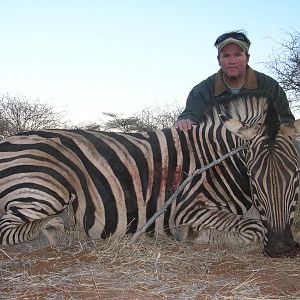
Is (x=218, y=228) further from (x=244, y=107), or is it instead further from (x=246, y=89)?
(x=246, y=89)

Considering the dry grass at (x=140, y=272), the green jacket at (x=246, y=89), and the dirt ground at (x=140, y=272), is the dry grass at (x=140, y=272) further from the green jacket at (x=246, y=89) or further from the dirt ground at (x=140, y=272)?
the green jacket at (x=246, y=89)

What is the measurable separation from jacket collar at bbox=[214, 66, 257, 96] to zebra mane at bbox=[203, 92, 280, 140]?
54 centimetres

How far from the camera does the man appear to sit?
386 centimetres

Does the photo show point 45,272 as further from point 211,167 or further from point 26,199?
point 211,167

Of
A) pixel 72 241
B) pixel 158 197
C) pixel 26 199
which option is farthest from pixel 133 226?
pixel 26 199

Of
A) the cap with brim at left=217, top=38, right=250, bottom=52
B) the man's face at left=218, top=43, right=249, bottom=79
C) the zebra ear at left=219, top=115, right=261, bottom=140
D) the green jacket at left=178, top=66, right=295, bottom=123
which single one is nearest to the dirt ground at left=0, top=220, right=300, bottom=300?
the zebra ear at left=219, top=115, right=261, bottom=140

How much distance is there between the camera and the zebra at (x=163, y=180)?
8.71 feet

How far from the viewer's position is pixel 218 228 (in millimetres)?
2969

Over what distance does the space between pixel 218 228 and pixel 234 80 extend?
140 centimetres

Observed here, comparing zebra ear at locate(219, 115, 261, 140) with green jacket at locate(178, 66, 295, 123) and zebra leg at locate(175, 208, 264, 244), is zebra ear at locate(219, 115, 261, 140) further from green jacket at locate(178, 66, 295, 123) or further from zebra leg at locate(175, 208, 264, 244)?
→ green jacket at locate(178, 66, 295, 123)

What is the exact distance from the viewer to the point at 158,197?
122 inches

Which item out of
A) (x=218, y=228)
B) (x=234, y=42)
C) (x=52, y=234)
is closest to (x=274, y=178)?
(x=218, y=228)

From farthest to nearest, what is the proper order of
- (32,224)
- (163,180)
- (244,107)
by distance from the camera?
(244,107), (163,180), (32,224)

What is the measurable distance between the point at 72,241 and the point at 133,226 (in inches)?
18.9
